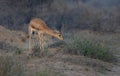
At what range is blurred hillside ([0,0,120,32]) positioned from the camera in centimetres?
2775

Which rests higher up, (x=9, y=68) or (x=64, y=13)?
(x=64, y=13)

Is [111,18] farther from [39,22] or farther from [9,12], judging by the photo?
[39,22]

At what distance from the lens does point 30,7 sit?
30391 millimetres

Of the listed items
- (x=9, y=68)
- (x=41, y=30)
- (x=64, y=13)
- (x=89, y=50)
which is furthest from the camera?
(x=64, y=13)

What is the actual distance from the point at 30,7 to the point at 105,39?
8151 millimetres

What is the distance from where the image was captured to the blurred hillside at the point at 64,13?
91.0 feet

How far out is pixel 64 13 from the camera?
29359 mm

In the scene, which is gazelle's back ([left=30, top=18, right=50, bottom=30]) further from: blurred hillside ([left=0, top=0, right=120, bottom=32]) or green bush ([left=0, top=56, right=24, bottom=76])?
green bush ([left=0, top=56, right=24, bottom=76])

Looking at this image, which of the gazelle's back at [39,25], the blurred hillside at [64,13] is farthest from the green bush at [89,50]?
the blurred hillside at [64,13]

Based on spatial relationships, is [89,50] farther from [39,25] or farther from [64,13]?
[64,13]

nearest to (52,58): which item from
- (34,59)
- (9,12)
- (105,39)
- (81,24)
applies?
(34,59)

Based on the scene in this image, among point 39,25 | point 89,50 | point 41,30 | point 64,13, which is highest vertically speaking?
point 64,13

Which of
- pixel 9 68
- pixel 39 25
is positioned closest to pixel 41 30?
pixel 39 25

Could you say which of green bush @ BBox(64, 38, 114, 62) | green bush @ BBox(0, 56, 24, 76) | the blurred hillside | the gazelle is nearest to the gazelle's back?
the gazelle
